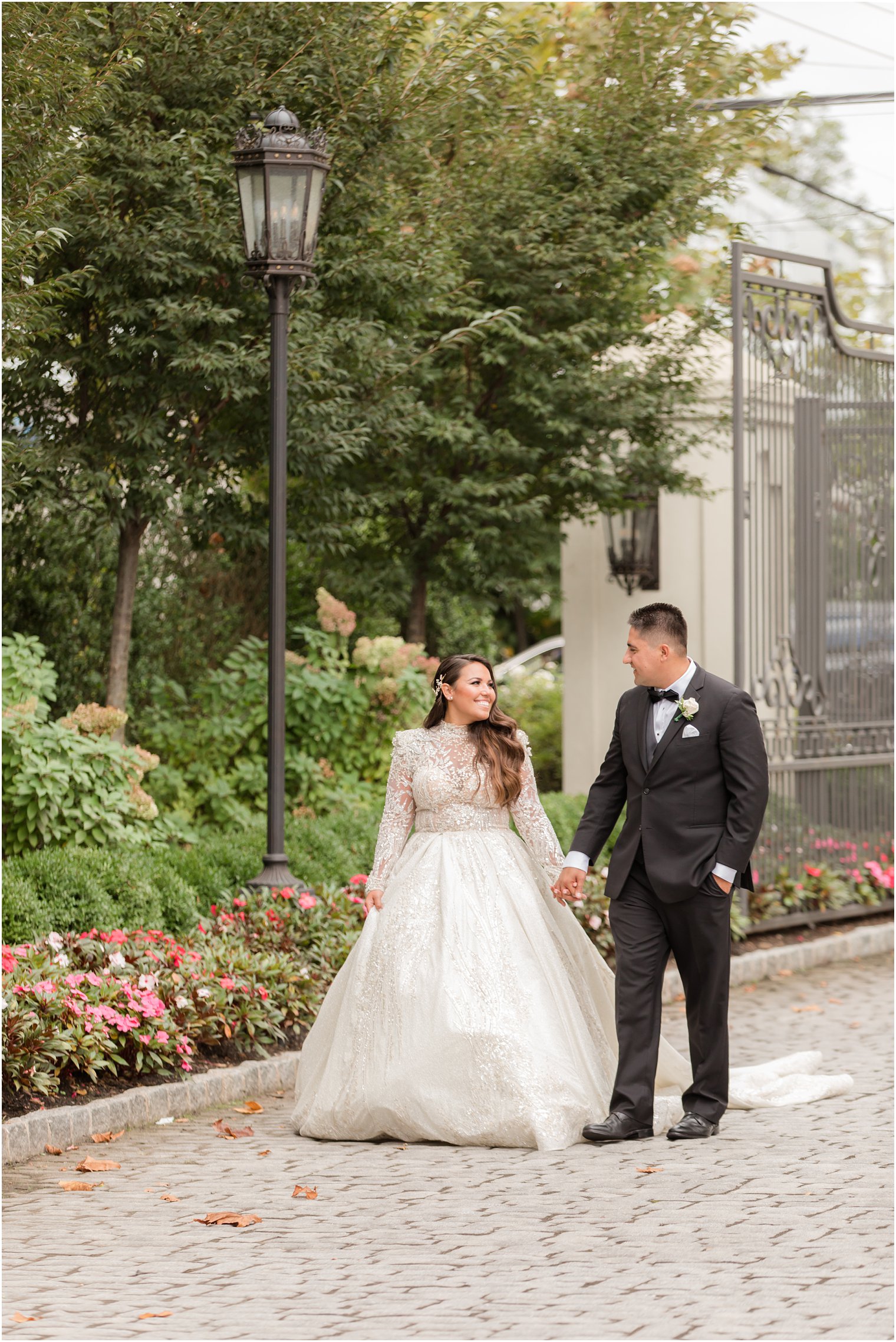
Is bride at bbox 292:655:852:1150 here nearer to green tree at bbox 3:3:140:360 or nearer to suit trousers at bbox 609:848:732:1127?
suit trousers at bbox 609:848:732:1127

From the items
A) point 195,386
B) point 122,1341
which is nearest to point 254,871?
point 195,386

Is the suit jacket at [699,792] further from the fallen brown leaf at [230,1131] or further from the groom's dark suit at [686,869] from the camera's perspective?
the fallen brown leaf at [230,1131]

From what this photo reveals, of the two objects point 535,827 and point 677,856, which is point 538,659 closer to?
point 535,827

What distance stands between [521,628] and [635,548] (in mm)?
8584

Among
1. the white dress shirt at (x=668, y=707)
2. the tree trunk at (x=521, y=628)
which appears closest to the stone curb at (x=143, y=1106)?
the white dress shirt at (x=668, y=707)

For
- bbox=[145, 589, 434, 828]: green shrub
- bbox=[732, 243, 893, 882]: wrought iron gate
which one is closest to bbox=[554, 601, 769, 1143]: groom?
bbox=[732, 243, 893, 882]: wrought iron gate

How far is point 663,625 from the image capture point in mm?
6133

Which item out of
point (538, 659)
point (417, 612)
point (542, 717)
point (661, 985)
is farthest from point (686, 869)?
point (538, 659)

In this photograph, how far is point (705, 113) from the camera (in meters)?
11.6

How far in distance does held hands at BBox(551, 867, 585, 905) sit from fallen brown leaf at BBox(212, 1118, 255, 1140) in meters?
1.48

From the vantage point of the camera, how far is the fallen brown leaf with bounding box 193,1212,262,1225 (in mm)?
4992

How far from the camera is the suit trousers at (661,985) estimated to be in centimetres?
605

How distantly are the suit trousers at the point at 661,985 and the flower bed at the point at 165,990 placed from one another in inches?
70.5

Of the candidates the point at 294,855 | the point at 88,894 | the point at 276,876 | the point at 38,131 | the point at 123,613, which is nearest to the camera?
the point at 88,894
